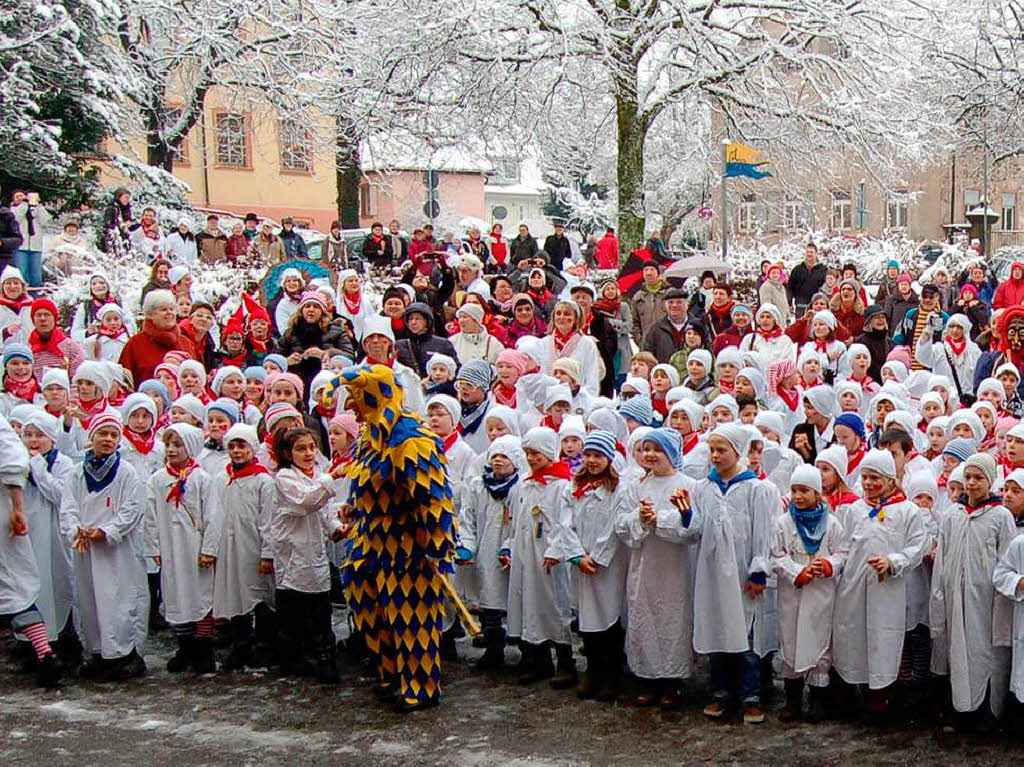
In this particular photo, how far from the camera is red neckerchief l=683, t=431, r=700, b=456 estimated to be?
8591mm

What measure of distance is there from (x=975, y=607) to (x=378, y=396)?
130 inches

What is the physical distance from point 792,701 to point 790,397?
415 cm

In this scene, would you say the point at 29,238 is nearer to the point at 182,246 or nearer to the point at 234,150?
the point at 182,246

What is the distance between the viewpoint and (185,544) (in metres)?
8.02

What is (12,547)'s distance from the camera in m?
7.76

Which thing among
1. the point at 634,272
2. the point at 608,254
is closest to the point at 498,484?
the point at 634,272

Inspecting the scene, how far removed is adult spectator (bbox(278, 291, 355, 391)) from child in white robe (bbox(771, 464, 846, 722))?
190 inches

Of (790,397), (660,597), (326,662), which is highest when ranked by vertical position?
(790,397)

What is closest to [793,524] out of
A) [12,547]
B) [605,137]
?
[12,547]

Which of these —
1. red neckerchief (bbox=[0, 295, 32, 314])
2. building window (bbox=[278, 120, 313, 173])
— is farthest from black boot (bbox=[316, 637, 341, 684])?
building window (bbox=[278, 120, 313, 173])

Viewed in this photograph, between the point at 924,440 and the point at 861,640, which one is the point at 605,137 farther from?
the point at 861,640

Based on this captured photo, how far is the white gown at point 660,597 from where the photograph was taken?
714 centimetres

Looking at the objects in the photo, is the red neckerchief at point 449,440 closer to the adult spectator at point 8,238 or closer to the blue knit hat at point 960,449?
the blue knit hat at point 960,449

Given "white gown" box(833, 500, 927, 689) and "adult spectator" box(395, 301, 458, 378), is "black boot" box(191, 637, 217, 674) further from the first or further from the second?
"white gown" box(833, 500, 927, 689)
